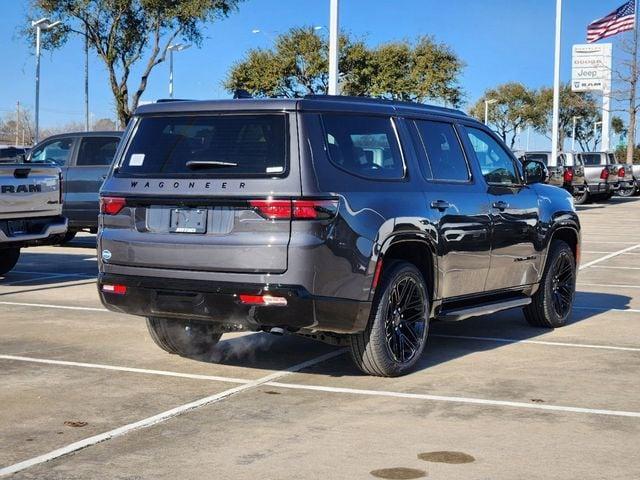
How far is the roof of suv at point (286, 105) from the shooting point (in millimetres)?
6758

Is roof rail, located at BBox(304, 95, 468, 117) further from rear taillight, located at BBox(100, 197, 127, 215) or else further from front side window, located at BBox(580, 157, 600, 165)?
front side window, located at BBox(580, 157, 600, 165)

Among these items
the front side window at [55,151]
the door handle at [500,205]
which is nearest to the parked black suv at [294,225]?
the door handle at [500,205]

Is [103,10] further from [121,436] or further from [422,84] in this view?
[121,436]

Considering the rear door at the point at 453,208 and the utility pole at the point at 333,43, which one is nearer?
the rear door at the point at 453,208

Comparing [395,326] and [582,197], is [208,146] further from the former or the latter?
[582,197]

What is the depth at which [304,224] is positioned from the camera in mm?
6461

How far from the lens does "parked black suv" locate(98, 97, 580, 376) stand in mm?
6512

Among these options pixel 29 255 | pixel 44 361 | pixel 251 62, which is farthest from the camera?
pixel 251 62

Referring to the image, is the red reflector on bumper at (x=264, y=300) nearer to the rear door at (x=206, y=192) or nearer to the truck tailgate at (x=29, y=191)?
the rear door at (x=206, y=192)

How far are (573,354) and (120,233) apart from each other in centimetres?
375

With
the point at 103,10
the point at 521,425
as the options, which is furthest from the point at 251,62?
the point at 521,425

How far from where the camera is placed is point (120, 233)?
23.2 ft

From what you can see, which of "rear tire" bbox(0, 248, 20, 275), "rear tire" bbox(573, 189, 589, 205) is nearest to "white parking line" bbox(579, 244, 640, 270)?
"rear tire" bbox(0, 248, 20, 275)

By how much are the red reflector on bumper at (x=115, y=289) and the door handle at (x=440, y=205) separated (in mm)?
2266
